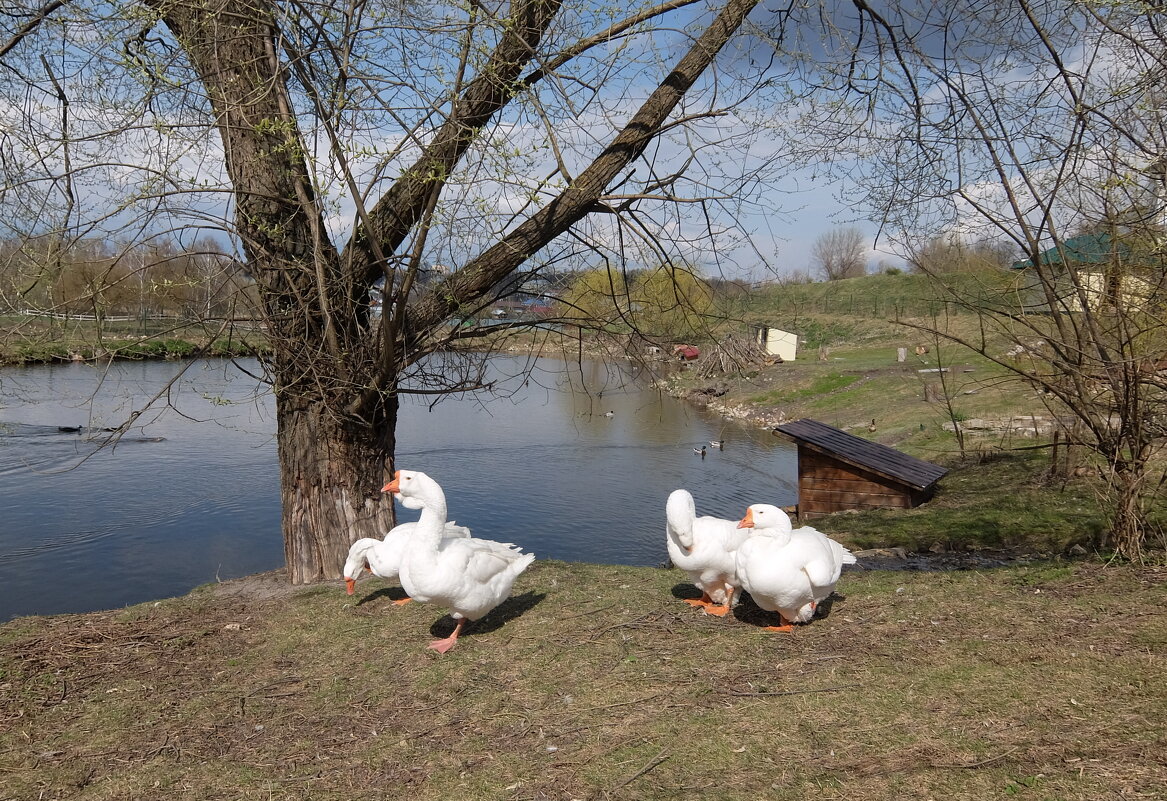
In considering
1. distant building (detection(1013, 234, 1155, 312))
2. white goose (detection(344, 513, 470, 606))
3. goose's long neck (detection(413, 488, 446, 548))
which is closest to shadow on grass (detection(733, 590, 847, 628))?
white goose (detection(344, 513, 470, 606))

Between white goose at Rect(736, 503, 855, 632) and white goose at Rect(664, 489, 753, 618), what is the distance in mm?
220

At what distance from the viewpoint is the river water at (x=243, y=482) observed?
1294 centimetres

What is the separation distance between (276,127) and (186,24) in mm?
2095

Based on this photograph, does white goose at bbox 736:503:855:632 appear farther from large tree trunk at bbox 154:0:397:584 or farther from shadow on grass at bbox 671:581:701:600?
large tree trunk at bbox 154:0:397:584

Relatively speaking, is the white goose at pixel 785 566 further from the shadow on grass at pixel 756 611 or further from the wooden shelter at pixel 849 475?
the wooden shelter at pixel 849 475

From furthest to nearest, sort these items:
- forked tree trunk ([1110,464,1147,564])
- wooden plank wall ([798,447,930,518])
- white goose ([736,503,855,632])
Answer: wooden plank wall ([798,447,930,518])
forked tree trunk ([1110,464,1147,564])
white goose ([736,503,855,632])

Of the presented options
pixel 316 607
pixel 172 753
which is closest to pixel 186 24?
pixel 316 607

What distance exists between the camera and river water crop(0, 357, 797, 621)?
12.9 m

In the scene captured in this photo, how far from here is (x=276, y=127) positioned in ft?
20.7

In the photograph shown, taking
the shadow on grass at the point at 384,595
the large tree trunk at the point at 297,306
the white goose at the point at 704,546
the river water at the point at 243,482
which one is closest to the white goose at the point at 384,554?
the shadow on grass at the point at 384,595

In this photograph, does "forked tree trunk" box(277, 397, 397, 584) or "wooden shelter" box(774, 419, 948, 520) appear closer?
"forked tree trunk" box(277, 397, 397, 584)

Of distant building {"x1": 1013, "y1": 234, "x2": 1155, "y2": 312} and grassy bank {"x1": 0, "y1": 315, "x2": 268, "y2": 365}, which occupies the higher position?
distant building {"x1": 1013, "y1": 234, "x2": 1155, "y2": 312}

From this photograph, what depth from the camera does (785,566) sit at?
18.6ft

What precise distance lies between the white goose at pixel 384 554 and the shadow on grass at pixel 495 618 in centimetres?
64
